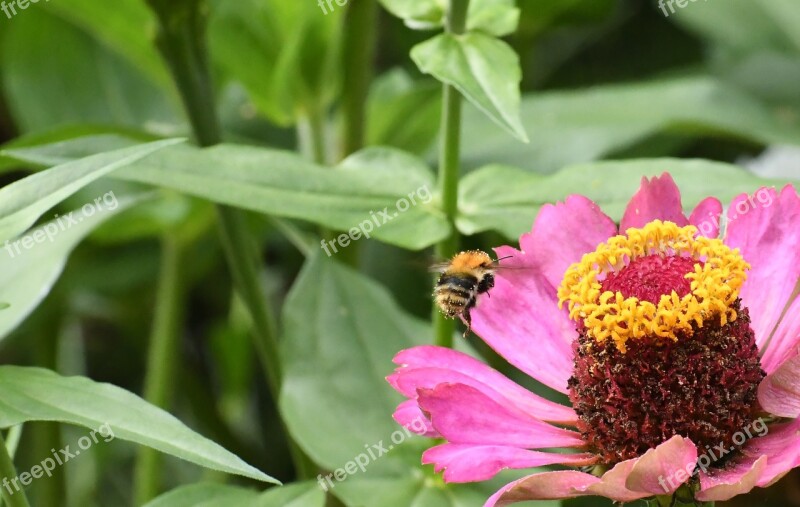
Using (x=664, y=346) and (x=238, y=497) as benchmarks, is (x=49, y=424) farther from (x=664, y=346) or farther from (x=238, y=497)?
(x=664, y=346)

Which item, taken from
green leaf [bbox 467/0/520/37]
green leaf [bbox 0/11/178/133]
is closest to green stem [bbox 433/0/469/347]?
green leaf [bbox 467/0/520/37]

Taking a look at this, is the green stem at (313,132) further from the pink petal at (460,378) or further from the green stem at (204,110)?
the pink petal at (460,378)

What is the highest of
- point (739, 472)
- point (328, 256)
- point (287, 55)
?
point (287, 55)

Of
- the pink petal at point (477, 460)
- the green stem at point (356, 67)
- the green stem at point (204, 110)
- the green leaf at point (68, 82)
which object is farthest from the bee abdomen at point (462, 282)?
the green leaf at point (68, 82)

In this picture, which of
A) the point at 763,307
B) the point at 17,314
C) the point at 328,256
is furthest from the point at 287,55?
the point at 763,307

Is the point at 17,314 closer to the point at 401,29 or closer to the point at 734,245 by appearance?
the point at 734,245

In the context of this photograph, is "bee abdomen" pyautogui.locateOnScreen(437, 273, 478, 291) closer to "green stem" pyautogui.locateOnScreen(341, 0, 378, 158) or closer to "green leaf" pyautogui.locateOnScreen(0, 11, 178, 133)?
"green stem" pyautogui.locateOnScreen(341, 0, 378, 158)
